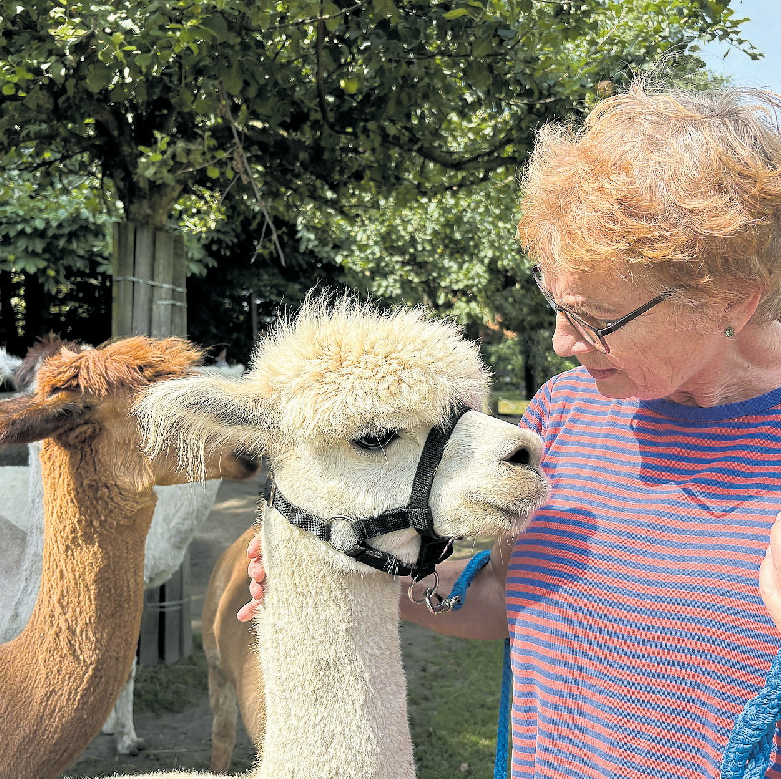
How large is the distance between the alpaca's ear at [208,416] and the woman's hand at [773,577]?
822 millimetres

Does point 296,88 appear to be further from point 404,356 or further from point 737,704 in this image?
point 737,704

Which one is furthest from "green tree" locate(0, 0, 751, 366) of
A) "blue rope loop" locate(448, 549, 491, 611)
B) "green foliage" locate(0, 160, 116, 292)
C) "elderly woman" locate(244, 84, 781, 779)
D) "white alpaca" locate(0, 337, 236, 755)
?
"green foliage" locate(0, 160, 116, 292)

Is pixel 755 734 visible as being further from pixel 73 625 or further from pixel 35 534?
pixel 35 534

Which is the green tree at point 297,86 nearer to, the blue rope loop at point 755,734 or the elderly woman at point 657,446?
the elderly woman at point 657,446

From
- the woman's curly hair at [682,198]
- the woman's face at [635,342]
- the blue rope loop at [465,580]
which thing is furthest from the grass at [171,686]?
the woman's curly hair at [682,198]

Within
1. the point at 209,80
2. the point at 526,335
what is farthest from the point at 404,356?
the point at 526,335

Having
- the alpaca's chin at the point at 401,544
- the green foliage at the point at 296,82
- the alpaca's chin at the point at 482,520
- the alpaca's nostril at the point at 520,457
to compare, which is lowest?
the alpaca's chin at the point at 401,544

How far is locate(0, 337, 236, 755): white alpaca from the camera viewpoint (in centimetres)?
283

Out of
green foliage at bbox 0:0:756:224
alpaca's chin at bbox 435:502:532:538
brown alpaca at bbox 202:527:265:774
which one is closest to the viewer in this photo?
alpaca's chin at bbox 435:502:532:538

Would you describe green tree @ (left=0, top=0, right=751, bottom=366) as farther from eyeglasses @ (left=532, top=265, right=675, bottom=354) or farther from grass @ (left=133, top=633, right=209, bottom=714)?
grass @ (left=133, top=633, right=209, bottom=714)

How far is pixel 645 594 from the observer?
123cm

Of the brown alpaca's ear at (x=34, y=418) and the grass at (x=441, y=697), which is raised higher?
the brown alpaca's ear at (x=34, y=418)

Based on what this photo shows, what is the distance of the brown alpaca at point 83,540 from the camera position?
6.61ft

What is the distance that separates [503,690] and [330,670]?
1.29 feet
